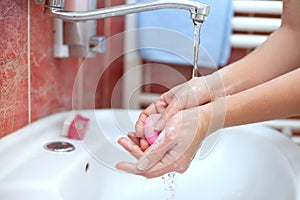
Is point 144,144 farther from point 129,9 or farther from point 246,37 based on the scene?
point 246,37

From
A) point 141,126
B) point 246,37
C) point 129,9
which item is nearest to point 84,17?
point 129,9

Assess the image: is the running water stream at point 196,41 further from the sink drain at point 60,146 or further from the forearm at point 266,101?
the sink drain at point 60,146

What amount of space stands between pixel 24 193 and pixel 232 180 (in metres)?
0.37

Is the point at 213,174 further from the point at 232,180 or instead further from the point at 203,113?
the point at 203,113

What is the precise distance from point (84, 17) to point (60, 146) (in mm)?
224

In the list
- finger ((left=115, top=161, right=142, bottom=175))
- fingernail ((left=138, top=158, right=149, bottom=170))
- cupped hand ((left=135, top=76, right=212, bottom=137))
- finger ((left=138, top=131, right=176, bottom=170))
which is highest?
cupped hand ((left=135, top=76, right=212, bottom=137))

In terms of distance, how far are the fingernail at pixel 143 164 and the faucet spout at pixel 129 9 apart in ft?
0.67


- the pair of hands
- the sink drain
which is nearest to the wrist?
the pair of hands

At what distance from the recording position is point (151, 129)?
63cm

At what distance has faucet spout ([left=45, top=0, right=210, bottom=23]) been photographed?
1.94ft

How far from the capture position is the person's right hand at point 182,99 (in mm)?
632

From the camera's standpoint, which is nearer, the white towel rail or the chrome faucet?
the chrome faucet

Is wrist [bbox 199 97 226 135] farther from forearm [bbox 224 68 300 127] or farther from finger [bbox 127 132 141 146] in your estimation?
finger [bbox 127 132 141 146]

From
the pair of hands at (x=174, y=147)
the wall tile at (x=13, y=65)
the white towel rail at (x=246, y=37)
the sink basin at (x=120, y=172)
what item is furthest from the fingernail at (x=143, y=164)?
the white towel rail at (x=246, y=37)
